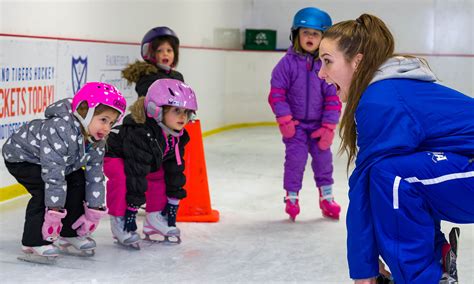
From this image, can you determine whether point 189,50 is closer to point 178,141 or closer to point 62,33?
point 62,33

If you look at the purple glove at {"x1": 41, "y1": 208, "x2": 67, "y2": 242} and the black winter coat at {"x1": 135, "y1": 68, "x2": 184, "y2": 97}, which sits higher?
the black winter coat at {"x1": 135, "y1": 68, "x2": 184, "y2": 97}

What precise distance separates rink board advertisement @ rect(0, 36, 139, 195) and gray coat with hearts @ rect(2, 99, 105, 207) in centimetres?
136

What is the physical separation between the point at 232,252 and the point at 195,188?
0.84 meters

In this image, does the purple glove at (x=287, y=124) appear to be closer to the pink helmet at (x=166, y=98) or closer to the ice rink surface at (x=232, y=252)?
the ice rink surface at (x=232, y=252)

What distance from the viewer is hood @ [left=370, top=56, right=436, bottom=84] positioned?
1.91 meters

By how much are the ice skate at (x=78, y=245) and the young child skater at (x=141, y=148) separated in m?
0.20

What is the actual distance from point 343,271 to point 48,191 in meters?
1.27

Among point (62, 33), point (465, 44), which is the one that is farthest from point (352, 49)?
point (465, 44)

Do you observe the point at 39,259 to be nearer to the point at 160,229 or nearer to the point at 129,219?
the point at 129,219

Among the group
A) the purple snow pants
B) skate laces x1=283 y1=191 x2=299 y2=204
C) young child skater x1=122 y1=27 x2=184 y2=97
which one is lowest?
skate laces x1=283 y1=191 x2=299 y2=204

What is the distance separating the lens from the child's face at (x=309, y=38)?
4.25 meters

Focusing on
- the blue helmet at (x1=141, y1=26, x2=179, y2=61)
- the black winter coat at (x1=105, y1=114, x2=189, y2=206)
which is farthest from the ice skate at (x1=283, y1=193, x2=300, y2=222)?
the blue helmet at (x1=141, y1=26, x2=179, y2=61)

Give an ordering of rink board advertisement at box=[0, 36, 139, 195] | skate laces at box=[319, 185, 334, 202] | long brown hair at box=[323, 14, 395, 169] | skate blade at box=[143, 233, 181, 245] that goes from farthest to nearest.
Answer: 1. rink board advertisement at box=[0, 36, 139, 195]
2. skate laces at box=[319, 185, 334, 202]
3. skate blade at box=[143, 233, 181, 245]
4. long brown hair at box=[323, 14, 395, 169]

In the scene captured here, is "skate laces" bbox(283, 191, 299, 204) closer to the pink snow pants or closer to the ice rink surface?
the ice rink surface
